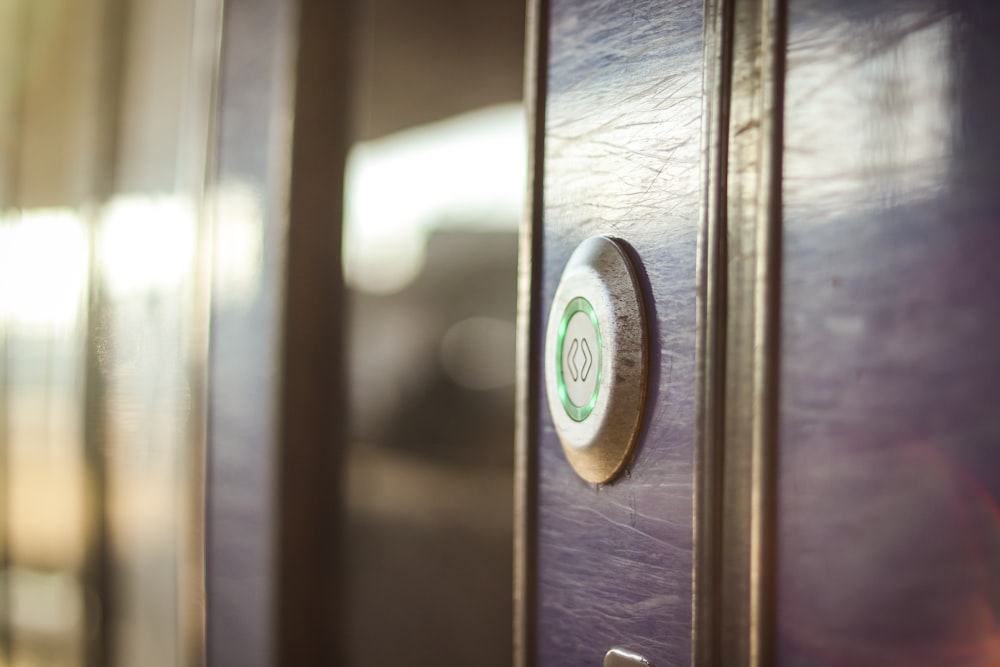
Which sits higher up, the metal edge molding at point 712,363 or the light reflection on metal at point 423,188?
the light reflection on metal at point 423,188

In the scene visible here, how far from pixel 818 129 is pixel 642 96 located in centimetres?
22

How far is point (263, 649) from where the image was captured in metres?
1.48

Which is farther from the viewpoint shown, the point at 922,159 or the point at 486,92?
the point at 486,92

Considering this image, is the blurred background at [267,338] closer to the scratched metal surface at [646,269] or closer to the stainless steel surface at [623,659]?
the scratched metal surface at [646,269]

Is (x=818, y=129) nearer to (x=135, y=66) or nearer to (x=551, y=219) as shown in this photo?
(x=551, y=219)

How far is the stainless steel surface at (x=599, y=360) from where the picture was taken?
812 millimetres

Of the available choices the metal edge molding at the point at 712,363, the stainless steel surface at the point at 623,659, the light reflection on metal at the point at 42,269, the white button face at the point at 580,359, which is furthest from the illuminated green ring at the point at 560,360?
the light reflection on metal at the point at 42,269

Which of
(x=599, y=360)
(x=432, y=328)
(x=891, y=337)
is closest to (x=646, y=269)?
(x=599, y=360)

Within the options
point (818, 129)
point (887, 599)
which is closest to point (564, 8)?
point (818, 129)

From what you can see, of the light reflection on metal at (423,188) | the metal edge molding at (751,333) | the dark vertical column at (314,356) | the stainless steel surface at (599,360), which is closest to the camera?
the metal edge molding at (751,333)

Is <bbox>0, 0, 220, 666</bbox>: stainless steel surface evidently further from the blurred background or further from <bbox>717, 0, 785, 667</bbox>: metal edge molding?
<bbox>717, 0, 785, 667</bbox>: metal edge molding

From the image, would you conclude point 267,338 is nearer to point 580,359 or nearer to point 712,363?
point 580,359

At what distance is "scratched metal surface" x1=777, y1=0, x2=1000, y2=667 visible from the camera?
1.87ft

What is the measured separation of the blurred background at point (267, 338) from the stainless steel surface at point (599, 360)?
406 millimetres
